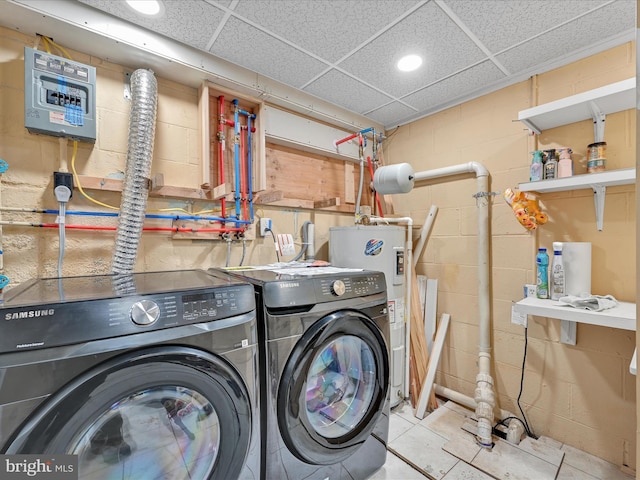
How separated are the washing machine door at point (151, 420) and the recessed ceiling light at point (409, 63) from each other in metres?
1.98

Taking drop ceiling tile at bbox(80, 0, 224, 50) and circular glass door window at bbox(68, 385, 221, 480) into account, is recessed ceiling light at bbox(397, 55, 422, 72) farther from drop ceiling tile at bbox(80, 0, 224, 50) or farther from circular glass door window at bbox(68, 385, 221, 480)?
circular glass door window at bbox(68, 385, 221, 480)

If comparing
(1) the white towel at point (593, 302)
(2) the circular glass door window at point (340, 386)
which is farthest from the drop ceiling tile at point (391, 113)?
(2) the circular glass door window at point (340, 386)

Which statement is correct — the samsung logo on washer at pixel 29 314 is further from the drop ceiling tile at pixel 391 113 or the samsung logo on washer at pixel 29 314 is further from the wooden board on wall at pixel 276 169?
the drop ceiling tile at pixel 391 113

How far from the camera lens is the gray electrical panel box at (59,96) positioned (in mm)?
1336

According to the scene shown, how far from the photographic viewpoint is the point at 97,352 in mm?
810

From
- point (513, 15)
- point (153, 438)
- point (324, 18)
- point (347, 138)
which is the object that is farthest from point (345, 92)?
point (153, 438)

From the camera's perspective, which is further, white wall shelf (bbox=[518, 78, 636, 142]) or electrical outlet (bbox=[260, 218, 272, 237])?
electrical outlet (bbox=[260, 218, 272, 237])

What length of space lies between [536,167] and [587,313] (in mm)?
883

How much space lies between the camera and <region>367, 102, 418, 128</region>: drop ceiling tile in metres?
2.50

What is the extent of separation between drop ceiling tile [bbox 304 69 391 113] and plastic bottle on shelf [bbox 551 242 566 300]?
5.26 ft

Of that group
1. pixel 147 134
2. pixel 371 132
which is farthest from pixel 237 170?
pixel 371 132

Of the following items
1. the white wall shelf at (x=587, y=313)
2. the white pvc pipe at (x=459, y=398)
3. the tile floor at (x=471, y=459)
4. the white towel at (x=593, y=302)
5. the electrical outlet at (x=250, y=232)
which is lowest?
the tile floor at (x=471, y=459)

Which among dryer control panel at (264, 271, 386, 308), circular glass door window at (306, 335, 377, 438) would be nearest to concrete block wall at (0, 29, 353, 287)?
dryer control panel at (264, 271, 386, 308)

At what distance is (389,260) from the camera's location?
2.14 m
